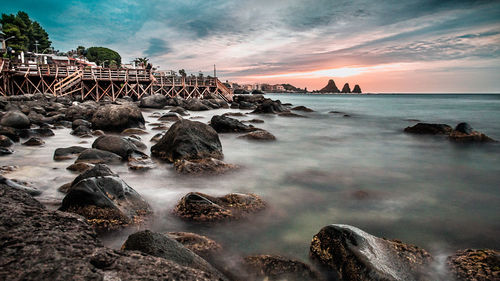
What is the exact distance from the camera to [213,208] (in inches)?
153

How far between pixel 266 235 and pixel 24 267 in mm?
2646

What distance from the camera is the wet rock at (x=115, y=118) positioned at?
35.2 feet

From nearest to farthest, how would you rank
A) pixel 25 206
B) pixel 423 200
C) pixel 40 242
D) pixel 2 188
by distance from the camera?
pixel 40 242 → pixel 25 206 → pixel 2 188 → pixel 423 200

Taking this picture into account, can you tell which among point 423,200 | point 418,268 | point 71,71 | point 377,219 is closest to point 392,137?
point 423,200

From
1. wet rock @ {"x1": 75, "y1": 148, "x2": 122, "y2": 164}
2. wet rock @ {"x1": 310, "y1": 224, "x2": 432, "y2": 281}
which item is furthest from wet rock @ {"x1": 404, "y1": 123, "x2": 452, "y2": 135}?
wet rock @ {"x1": 75, "y1": 148, "x2": 122, "y2": 164}

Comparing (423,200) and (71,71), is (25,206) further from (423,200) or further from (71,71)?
(71,71)

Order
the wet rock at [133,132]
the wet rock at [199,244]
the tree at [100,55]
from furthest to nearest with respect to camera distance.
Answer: the tree at [100,55] → the wet rock at [133,132] → the wet rock at [199,244]

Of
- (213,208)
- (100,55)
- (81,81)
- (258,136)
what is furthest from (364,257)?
(100,55)

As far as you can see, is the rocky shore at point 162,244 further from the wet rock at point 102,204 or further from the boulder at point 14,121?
the boulder at point 14,121

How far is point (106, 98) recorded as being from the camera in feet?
93.6

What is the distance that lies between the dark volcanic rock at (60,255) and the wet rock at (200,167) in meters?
3.98

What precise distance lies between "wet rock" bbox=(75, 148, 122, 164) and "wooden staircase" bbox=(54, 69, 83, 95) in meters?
23.7

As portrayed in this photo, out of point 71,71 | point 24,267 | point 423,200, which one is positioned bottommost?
point 423,200

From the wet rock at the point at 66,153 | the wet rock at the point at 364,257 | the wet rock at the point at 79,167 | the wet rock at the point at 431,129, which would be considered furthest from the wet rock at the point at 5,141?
the wet rock at the point at 431,129
